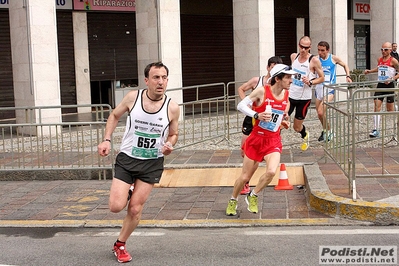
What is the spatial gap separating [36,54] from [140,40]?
10.9 feet

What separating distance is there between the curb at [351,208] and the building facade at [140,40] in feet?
29.3

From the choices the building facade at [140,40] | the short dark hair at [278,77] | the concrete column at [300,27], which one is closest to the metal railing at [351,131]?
the short dark hair at [278,77]

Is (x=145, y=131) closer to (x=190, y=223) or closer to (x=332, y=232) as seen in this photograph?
(x=190, y=223)

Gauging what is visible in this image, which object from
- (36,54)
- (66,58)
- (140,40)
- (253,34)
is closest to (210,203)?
(36,54)

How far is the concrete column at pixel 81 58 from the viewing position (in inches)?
762

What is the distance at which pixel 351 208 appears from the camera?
7.23 metres

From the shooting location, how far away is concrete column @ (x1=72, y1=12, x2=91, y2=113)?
63.5 ft

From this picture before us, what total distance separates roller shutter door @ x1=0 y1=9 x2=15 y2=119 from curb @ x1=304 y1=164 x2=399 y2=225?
12296mm

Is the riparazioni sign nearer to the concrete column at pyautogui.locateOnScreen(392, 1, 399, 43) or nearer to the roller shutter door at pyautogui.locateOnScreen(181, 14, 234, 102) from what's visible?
the roller shutter door at pyautogui.locateOnScreen(181, 14, 234, 102)

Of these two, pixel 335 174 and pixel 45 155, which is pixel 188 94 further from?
pixel 335 174

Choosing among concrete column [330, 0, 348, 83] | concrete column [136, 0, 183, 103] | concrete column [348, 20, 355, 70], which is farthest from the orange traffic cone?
concrete column [348, 20, 355, 70]

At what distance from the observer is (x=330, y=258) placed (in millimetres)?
5906

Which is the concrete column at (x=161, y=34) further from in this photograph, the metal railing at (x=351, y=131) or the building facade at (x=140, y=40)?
the metal railing at (x=351, y=131)

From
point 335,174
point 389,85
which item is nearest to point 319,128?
point 389,85
